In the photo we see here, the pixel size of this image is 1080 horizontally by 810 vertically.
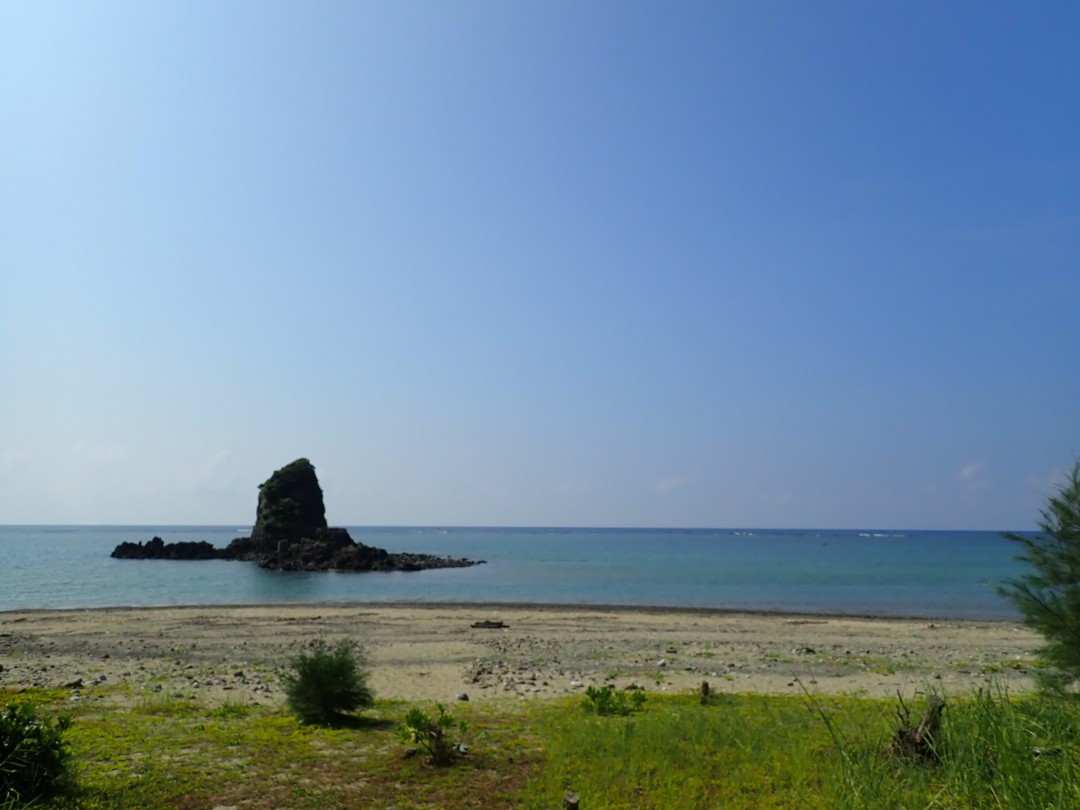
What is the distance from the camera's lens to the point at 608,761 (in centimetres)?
891

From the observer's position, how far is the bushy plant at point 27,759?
6992 millimetres

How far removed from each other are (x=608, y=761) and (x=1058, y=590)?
642 cm

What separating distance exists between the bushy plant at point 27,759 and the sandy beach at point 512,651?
7581mm

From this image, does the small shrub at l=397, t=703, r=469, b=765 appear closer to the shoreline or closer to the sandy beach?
the sandy beach

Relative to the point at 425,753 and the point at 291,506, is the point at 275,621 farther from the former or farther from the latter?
the point at 291,506

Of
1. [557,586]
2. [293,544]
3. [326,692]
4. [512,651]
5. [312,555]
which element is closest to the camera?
[326,692]

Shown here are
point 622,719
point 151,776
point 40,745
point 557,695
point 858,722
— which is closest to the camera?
point 40,745

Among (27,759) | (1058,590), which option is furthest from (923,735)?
(27,759)

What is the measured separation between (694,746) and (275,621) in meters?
27.8

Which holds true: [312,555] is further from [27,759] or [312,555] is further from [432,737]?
A: [27,759]

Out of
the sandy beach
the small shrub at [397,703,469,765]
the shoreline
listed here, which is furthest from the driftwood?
the shoreline

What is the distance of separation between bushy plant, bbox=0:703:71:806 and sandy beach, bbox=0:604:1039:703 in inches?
298

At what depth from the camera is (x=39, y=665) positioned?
2036 centimetres

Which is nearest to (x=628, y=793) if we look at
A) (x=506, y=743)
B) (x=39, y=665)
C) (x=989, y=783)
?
(x=506, y=743)
